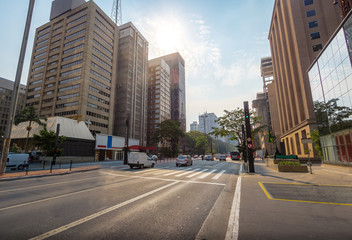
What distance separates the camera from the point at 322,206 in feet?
17.7

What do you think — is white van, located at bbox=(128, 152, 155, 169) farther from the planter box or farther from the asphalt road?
the planter box

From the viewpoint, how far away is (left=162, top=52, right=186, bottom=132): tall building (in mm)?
120625

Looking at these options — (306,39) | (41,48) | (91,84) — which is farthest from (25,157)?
(41,48)

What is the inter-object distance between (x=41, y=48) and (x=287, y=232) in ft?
316

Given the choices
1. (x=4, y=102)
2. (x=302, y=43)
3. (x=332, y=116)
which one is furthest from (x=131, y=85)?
(x=4, y=102)

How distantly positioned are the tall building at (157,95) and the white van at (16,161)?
76586mm

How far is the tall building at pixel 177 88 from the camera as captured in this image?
121m

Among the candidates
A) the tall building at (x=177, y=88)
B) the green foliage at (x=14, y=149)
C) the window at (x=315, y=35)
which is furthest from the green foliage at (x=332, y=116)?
the tall building at (x=177, y=88)

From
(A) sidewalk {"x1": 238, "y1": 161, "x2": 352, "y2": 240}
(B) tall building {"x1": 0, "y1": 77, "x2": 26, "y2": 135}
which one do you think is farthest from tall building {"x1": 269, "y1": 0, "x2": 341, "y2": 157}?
(B) tall building {"x1": 0, "y1": 77, "x2": 26, "y2": 135}

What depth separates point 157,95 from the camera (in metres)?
102

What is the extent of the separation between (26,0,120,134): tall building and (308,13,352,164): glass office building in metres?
57.9

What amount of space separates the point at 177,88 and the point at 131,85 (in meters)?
51.0

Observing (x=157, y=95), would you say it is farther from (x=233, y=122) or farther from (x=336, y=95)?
(x=336, y=95)

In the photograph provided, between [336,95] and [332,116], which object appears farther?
[332,116]
